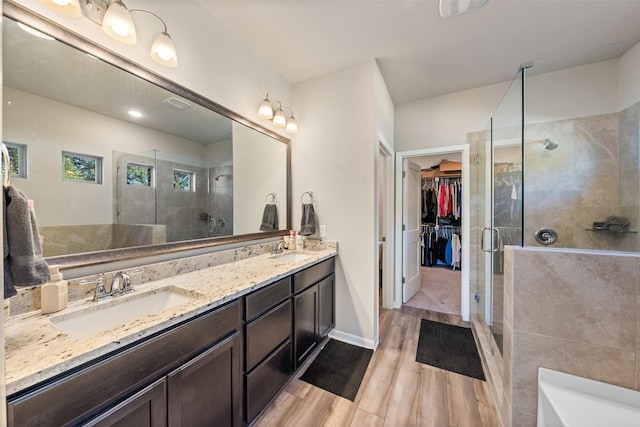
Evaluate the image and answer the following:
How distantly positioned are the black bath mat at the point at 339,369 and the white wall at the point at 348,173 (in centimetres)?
12

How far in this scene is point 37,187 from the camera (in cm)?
103

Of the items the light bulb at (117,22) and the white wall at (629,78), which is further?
the white wall at (629,78)

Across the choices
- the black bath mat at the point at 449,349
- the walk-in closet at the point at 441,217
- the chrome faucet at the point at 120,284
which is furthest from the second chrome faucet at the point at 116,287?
the walk-in closet at the point at 441,217

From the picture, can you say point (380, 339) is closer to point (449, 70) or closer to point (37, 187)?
point (37, 187)

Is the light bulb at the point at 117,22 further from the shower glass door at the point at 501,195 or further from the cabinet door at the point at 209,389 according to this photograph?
the shower glass door at the point at 501,195

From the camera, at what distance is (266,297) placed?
1.46m

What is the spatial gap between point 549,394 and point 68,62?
9.28 ft

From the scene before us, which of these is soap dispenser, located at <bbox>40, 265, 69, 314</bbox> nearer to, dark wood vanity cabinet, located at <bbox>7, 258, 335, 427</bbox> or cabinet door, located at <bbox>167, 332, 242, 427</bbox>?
dark wood vanity cabinet, located at <bbox>7, 258, 335, 427</bbox>

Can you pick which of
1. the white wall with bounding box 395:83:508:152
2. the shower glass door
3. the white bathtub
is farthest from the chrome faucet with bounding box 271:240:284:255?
the white wall with bounding box 395:83:508:152

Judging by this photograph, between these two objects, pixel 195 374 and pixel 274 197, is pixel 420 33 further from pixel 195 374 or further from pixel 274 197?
pixel 195 374

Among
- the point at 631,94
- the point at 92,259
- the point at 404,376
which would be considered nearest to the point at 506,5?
the point at 631,94

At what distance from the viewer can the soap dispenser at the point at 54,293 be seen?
3.18 ft

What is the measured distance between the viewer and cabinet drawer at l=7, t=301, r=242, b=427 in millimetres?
653

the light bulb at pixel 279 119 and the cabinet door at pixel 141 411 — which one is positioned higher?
the light bulb at pixel 279 119
